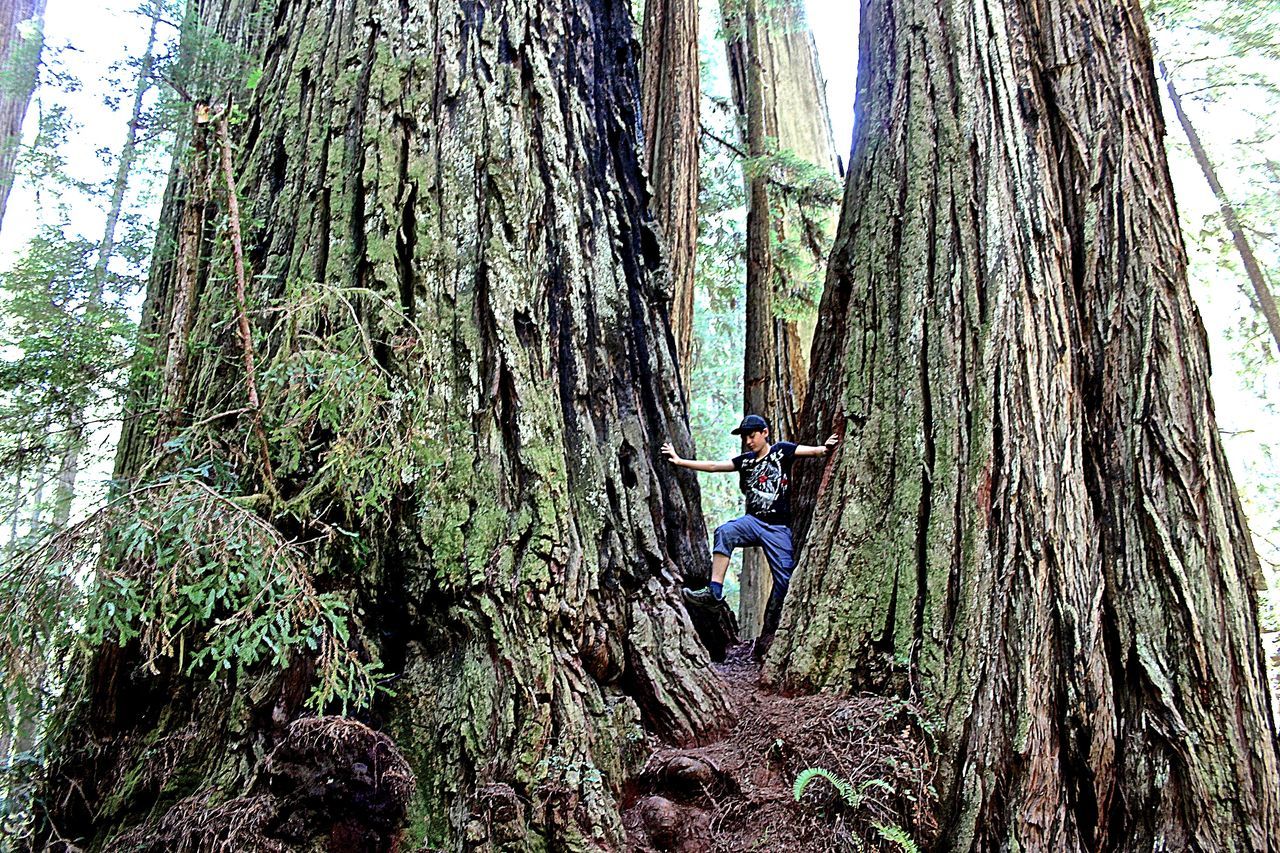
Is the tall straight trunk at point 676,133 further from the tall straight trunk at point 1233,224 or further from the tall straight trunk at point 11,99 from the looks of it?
the tall straight trunk at point 1233,224

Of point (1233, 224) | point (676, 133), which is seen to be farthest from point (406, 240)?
point (1233, 224)

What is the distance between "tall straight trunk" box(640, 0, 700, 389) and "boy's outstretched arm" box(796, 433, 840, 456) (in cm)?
252

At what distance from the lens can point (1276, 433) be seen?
14.5m

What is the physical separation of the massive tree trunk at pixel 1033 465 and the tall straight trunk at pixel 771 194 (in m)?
3.28

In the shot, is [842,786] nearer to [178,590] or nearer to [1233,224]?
[178,590]

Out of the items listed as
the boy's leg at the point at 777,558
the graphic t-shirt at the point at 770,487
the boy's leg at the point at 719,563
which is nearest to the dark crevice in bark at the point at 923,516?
the boy's leg at the point at 777,558

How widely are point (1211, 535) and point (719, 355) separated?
1411cm

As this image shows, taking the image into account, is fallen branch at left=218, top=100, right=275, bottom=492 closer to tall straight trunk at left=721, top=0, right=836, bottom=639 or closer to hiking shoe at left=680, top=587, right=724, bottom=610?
hiking shoe at left=680, top=587, right=724, bottom=610

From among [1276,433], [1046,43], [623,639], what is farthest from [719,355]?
[623,639]

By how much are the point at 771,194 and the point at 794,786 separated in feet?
18.0

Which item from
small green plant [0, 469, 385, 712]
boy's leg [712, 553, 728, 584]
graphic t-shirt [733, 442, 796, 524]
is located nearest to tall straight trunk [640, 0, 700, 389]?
graphic t-shirt [733, 442, 796, 524]

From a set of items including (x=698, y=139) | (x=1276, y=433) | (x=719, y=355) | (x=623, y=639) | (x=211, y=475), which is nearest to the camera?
(x=211, y=475)

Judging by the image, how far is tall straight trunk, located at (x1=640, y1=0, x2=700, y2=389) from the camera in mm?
6293

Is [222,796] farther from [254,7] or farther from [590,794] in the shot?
[254,7]
